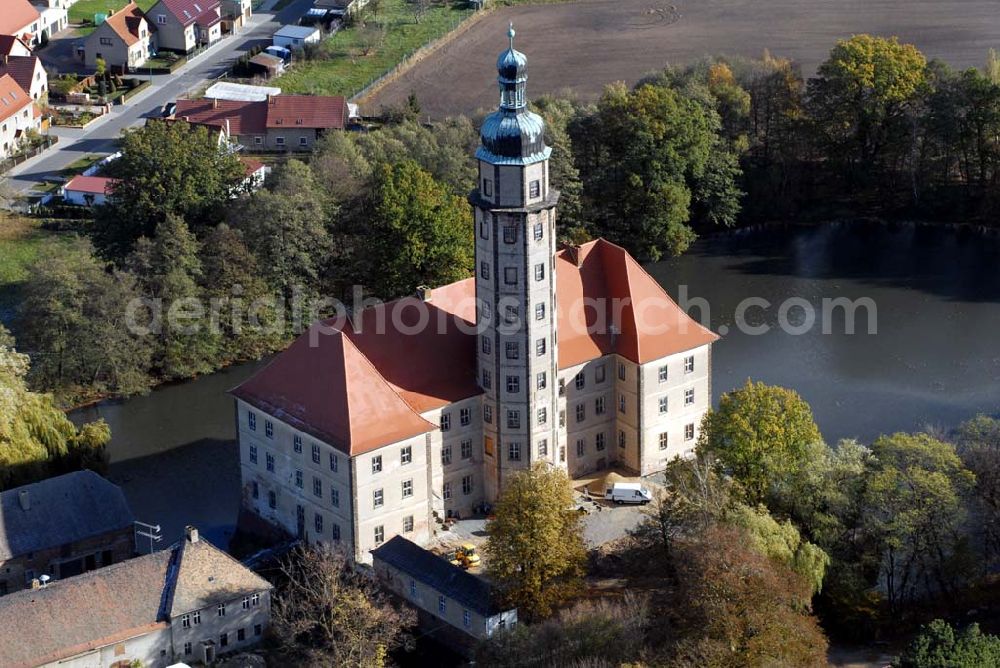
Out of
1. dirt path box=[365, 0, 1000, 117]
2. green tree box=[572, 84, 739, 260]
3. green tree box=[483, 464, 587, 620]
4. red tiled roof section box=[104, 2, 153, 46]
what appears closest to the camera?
green tree box=[483, 464, 587, 620]

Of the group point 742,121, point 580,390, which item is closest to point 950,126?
point 742,121

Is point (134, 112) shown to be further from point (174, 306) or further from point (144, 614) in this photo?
point (144, 614)

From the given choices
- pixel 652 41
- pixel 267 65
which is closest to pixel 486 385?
pixel 267 65

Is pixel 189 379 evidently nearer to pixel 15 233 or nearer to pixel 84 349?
pixel 84 349

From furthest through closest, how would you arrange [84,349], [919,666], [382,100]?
[382,100] < [84,349] < [919,666]

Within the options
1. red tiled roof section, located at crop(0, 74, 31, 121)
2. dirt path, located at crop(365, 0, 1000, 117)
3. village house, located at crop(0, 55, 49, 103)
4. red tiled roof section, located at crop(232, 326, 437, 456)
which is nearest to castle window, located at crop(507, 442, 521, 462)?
red tiled roof section, located at crop(232, 326, 437, 456)

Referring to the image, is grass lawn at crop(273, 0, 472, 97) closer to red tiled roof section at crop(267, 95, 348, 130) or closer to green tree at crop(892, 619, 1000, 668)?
red tiled roof section at crop(267, 95, 348, 130)
